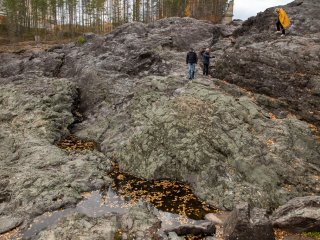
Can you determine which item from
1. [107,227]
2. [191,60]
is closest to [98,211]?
[107,227]

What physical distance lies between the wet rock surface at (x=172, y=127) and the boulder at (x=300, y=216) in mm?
2173

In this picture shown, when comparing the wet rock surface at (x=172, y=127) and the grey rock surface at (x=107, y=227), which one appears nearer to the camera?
the grey rock surface at (x=107, y=227)

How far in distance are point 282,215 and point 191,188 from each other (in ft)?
18.7

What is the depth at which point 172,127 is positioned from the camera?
2120cm

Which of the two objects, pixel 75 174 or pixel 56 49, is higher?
pixel 56 49

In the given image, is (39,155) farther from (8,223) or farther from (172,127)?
(172,127)

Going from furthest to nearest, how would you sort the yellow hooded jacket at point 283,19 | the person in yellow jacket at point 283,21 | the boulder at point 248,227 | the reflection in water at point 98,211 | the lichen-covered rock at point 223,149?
the person in yellow jacket at point 283,21 < the yellow hooded jacket at point 283,19 < the lichen-covered rock at point 223,149 < the reflection in water at point 98,211 < the boulder at point 248,227

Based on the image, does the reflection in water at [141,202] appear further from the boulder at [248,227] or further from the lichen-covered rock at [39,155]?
the boulder at [248,227]

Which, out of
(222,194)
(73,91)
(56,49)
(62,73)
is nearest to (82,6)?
(56,49)

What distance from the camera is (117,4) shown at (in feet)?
303

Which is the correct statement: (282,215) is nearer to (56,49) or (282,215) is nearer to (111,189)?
(111,189)

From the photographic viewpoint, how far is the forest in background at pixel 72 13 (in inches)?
3140

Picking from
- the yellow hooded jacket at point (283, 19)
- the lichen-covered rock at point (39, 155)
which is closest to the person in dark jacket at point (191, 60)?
the yellow hooded jacket at point (283, 19)

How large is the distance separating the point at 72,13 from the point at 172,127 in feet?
268
